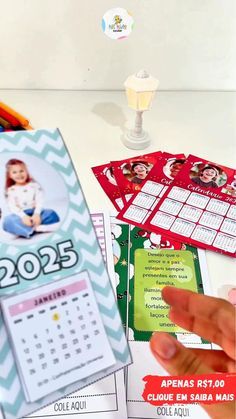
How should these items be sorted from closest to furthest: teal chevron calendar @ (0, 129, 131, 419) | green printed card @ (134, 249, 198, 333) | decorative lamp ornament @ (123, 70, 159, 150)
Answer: teal chevron calendar @ (0, 129, 131, 419), green printed card @ (134, 249, 198, 333), decorative lamp ornament @ (123, 70, 159, 150)

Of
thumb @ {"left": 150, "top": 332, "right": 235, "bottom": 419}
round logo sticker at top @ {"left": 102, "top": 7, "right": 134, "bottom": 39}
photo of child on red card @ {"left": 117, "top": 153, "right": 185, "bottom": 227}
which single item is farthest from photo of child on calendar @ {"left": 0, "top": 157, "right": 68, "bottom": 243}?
round logo sticker at top @ {"left": 102, "top": 7, "right": 134, "bottom": 39}

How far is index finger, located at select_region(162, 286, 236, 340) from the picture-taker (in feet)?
1.55

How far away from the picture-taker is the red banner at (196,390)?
486mm

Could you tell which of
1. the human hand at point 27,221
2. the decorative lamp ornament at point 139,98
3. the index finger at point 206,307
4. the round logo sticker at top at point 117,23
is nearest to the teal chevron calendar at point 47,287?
the human hand at point 27,221

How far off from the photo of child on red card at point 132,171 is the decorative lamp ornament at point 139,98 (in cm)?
3

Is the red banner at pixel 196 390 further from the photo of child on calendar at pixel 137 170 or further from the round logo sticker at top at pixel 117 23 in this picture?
the round logo sticker at top at pixel 117 23

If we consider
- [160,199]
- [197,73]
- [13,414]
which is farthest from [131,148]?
[13,414]

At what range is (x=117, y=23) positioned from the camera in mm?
891

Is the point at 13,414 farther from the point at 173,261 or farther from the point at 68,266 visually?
the point at 173,261

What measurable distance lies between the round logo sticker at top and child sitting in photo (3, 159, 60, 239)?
0.55m

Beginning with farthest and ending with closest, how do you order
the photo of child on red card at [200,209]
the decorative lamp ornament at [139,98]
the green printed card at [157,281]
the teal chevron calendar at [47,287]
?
the decorative lamp ornament at [139,98]
the photo of child on red card at [200,209]
the green printed card at [157,281]
the teal chevron calendar at [47,287]

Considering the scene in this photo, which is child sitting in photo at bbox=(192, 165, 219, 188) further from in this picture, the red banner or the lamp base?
the red banner

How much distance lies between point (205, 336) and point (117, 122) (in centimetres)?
53

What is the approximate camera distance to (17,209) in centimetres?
42
